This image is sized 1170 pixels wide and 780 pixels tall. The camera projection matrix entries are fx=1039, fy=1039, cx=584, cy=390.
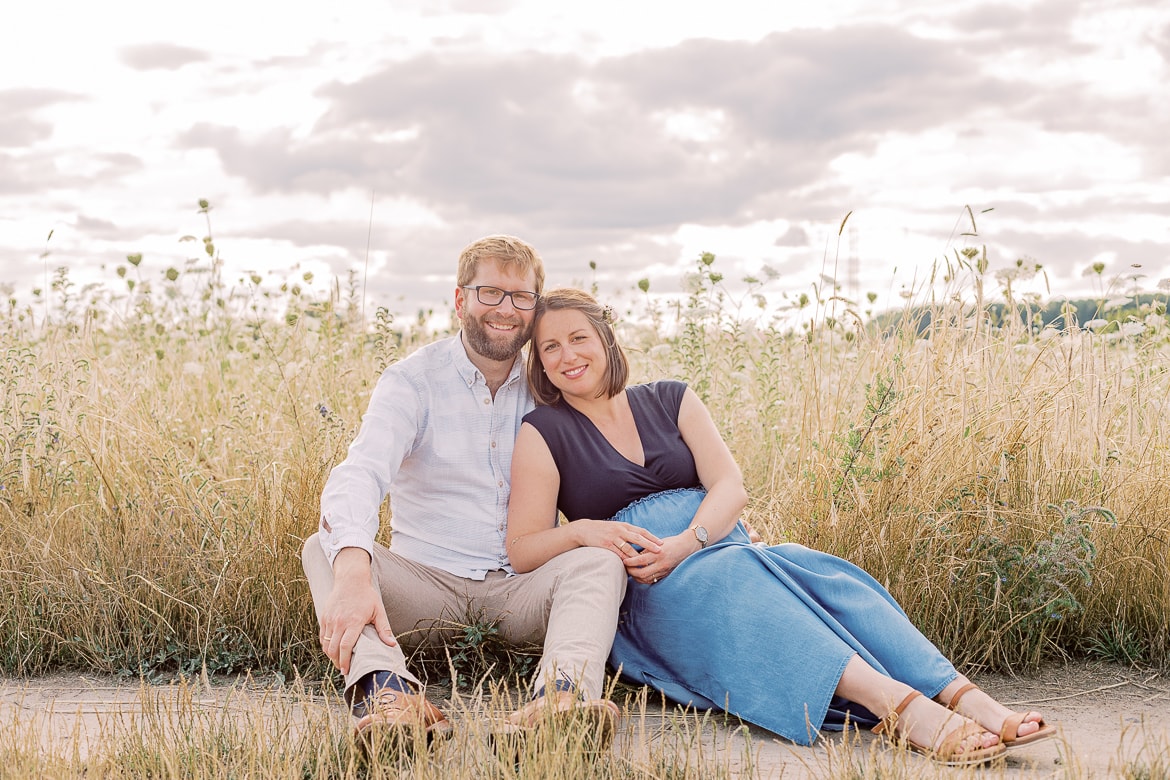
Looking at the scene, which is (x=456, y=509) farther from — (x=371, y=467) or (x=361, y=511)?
(x=361, y=511)

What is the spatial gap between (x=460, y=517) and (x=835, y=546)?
1.54 meters

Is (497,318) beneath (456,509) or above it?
above

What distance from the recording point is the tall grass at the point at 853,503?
416cm

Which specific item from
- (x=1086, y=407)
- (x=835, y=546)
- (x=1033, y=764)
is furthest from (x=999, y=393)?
(x=1033, y=764)

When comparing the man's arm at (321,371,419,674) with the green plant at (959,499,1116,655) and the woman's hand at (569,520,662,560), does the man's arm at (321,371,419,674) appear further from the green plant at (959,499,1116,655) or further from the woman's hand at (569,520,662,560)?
the green plant at (959,499,1116,655)

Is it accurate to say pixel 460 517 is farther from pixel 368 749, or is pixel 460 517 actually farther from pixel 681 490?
pixel 368 749

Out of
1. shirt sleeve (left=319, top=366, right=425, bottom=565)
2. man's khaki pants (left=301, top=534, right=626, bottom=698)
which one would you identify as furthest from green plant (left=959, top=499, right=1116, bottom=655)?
shirt sleeve (left=319, top=366, right=425, bottom=565)

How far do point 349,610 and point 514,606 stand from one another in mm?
717

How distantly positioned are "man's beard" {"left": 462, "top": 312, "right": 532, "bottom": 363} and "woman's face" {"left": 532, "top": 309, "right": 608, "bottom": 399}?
0.08 meters

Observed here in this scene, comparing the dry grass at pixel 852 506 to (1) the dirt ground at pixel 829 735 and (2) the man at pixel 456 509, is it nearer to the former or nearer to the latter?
(1) the dirt ground at pixel 829 735

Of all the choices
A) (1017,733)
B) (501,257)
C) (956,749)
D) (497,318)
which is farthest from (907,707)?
(501,257)

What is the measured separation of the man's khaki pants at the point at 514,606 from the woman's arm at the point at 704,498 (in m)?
0.12

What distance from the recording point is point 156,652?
4.30 m

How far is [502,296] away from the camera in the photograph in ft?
12.5
